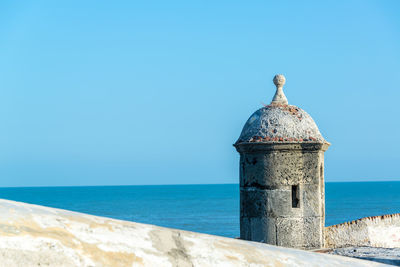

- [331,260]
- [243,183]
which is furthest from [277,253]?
[243,183]

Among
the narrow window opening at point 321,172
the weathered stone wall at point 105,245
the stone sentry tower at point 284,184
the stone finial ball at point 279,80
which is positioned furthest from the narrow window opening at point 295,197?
the weathered stone wall at point 105,245

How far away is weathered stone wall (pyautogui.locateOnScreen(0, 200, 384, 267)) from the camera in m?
1.78

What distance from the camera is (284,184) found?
8305 mm

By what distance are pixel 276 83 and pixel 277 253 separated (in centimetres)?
711

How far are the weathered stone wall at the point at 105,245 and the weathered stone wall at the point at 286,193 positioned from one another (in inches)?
239

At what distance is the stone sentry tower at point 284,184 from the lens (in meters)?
8.31

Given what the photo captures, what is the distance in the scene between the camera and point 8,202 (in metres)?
2.03

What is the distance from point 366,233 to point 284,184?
2089 mm

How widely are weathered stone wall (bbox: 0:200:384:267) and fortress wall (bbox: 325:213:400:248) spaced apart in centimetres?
677

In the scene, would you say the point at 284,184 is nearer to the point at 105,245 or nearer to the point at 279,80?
the point at 279,80

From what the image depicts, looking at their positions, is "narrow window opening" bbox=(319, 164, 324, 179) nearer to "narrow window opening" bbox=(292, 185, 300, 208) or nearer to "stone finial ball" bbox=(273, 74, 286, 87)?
"narrow window opening" bbox=(292, 185, 300, 208)

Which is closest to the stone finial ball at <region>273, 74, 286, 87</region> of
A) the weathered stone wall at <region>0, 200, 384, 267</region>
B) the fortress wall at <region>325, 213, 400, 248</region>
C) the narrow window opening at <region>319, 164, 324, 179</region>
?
the narrow window opening at <region>319, 164, 324, 179</region>

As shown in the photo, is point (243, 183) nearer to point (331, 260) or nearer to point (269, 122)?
point (269, 122)

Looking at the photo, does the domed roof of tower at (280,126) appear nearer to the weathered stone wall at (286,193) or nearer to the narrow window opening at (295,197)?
the weathered stone wall at (286,193)
